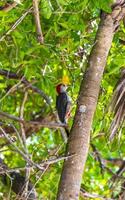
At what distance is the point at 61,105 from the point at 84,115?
413 millimetres

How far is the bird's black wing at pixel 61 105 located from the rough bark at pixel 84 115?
12.9 inches

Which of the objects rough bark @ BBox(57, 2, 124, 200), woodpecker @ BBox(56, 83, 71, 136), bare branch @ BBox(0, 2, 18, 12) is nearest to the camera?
rough bark @ BBox(57, 2, 124, 200)

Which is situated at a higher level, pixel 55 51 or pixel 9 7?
pixel 9 7

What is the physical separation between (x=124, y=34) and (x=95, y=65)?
59cm

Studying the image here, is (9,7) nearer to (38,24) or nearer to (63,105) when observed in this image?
(38,24)

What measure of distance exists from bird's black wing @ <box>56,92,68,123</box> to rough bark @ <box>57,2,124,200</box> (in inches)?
12.9

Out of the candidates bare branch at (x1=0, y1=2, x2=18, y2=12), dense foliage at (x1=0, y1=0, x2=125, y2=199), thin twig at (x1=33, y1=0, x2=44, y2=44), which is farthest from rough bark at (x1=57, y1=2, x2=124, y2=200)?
bare branch at (x1=0, y1=2, x2=18, y2=12)

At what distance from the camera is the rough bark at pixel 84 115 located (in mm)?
2129

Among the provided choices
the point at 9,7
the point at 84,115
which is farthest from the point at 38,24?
the point at 84,115

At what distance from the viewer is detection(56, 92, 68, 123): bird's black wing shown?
8.70 feet

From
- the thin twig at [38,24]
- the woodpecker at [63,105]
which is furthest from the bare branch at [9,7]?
the woodpecker at [63,105]

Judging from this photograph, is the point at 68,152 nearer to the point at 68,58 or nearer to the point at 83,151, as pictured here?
the point at 83,151

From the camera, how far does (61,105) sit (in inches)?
105

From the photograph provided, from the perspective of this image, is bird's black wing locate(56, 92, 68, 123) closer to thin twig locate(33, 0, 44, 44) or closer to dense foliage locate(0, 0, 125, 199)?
dense foliage locate(0, 0, 125, 199)
